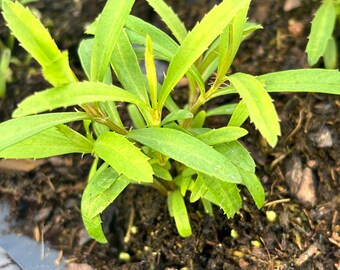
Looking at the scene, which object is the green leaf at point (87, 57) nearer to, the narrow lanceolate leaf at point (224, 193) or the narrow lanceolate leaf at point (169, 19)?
the narrow lanceolate leaf at point (169, 19)

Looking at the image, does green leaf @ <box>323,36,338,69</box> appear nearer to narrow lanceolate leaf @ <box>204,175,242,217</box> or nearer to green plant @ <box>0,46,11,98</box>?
narrow lanceolate leaf @ <box>204,175,242,217</box>

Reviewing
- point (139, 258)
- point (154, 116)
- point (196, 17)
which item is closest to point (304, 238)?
point (139, 258)

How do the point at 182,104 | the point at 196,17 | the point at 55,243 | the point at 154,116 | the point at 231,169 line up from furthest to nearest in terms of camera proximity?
the point at 196,17 < the point at 182,104 < the point at 55,243 < the point at 154,116 < the point at 231,169

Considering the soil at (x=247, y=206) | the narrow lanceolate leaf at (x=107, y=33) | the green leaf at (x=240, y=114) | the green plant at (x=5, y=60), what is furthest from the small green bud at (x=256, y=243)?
the green plant at (x=5, y=60)

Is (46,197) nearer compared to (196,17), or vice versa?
(46,197)

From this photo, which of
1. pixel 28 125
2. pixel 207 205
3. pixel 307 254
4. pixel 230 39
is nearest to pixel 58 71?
pixel 28 125

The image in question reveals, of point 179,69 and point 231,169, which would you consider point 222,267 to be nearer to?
point 231,169
